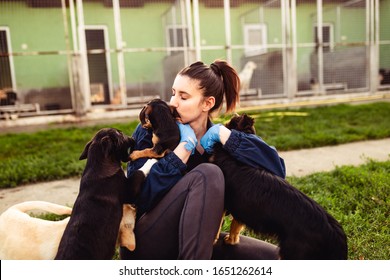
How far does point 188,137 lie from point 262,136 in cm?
401

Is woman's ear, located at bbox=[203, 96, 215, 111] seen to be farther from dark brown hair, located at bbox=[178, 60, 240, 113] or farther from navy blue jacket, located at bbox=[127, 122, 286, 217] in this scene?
navy blue jacket, located at bbox=[127, 122, 286, 217]

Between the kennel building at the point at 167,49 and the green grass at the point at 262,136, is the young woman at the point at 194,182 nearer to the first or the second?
the green grass at the point at 262,136

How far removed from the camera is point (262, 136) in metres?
6.07

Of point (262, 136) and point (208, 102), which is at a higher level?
point (208, 102)

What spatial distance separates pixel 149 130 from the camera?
95.4 inches

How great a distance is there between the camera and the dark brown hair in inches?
94.0

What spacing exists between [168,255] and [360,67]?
10479 millimetres

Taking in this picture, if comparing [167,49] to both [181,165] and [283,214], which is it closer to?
[181,165]

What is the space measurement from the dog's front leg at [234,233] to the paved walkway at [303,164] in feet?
6.05

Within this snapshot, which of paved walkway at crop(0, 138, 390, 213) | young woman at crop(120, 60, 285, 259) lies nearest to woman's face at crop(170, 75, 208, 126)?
young woman at crop(120, 60, 285, 259)

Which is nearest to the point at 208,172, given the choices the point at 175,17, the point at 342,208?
the point at 342,208

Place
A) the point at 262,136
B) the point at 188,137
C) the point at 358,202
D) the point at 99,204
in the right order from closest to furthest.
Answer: the point at 99,204 → the point at 188,137 → the point at 358,202 → the point at 262,136

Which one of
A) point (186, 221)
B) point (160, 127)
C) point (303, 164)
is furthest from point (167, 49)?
point (186, 221)

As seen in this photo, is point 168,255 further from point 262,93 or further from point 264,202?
point 262,93
